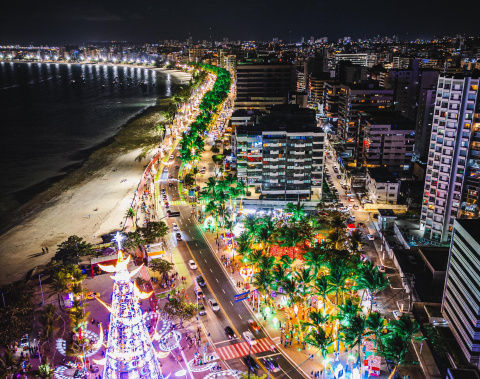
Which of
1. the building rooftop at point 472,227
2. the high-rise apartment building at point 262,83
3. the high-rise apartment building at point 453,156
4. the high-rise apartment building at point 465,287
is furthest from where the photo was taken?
the high-rise apartment building at point 262,83

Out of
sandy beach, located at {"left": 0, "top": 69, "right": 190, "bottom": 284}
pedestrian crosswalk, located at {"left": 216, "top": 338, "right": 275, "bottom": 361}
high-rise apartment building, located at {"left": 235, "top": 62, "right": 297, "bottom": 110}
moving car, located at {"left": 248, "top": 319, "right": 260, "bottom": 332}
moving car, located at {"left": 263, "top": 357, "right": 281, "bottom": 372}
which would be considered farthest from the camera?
high-rise apartment building, located at {"left": 235, "top": 62, "right": 297, "bottom": 110}

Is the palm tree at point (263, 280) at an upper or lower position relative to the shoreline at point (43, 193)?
upper

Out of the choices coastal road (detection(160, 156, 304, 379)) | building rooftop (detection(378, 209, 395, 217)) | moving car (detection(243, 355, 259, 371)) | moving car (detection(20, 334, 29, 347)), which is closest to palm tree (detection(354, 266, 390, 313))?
coastal road (detection(160, 156, 304, 379))

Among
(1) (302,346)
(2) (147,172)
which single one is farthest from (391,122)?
(1) (302,346)

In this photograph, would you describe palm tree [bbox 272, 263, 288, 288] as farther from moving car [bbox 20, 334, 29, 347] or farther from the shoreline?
the shoreline

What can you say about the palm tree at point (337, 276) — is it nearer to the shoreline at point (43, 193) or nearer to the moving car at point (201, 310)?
the moving car at point (201, 310)

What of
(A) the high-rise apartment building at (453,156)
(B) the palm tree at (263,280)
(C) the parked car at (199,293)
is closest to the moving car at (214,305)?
(C) the parked car at (199,293)
